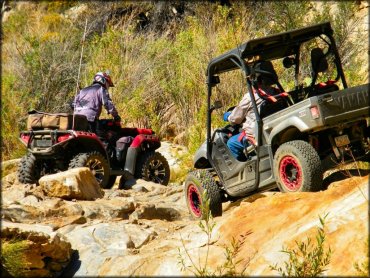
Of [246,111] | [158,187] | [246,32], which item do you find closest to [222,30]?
[246,32]

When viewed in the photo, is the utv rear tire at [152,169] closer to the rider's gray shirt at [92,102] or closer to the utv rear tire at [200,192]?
A: the rider's gray shirt at [92,102]

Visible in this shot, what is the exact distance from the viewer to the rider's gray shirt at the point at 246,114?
6.54m

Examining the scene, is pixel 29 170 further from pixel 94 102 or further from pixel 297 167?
pixel 297 167

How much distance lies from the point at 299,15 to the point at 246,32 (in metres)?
1.90

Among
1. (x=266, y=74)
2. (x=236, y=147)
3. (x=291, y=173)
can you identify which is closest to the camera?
(x=291, y=173)

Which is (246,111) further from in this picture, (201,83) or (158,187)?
(201,83)

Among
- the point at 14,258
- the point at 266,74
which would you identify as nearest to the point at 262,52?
the point at 266,74

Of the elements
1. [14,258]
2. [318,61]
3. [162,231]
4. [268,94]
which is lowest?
[162,231]

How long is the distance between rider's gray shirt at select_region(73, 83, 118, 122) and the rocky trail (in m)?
2.46

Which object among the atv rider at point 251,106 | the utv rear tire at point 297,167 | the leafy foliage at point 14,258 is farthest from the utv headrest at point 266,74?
the leafy foliage at point 14,258

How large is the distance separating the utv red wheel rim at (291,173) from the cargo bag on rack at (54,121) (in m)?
4.49

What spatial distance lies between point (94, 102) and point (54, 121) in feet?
2.95

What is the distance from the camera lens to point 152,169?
36.0ft

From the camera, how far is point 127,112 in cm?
1338
